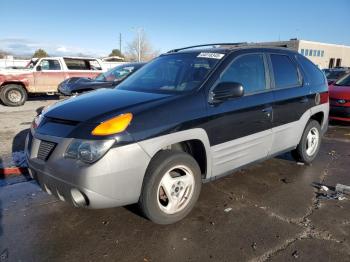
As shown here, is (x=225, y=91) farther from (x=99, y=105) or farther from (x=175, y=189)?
(x=99, y=105)

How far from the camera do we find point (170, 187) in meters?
3.26

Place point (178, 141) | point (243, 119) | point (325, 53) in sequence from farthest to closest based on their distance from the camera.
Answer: point (325, 53) → point (243, 119) → point (178, 141)

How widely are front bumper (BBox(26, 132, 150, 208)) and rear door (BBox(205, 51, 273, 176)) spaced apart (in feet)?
3.09

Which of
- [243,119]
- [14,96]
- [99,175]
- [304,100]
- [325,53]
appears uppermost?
[325,53]

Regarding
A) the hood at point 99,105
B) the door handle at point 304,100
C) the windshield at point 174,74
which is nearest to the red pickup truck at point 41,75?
the windshield at point 174,74

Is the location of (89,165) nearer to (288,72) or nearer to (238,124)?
(238,124)

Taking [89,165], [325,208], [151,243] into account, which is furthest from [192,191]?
[325,208]

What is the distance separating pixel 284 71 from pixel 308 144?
4.74 feet

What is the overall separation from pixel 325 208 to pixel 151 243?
6.95 feet

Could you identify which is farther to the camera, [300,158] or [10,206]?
[300,158]

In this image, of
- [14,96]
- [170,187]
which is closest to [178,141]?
[170,187]

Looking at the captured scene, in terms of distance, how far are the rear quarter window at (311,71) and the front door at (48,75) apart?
423 inches

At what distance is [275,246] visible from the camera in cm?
302

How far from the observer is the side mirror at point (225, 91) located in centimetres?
346
